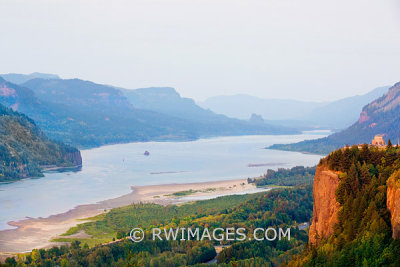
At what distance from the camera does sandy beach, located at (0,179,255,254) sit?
Result: 4700cm

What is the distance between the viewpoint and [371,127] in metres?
137

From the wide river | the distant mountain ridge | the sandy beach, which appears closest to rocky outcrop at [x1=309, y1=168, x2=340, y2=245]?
the sandy beach

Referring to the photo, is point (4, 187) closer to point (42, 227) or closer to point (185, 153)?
point (42, 227)

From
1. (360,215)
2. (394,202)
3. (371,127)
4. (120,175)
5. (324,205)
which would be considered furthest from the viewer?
(371,127)

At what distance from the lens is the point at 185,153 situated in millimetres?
147000

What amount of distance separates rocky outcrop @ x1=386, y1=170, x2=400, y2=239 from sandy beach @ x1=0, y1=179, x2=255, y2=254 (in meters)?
30.7

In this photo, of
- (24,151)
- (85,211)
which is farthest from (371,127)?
(85,211)

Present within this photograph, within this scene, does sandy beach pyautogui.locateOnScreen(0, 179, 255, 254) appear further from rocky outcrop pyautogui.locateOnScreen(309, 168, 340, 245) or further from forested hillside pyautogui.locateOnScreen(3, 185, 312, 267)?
rocky outcrop pyautogui.locateOnScreen(309, 168, 340, 245)

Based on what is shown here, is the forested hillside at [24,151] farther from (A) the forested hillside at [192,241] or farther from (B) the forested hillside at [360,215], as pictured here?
(B) the forested hillside at [360,215]

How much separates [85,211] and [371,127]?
9243 cm

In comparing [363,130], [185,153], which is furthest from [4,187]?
[363,130]

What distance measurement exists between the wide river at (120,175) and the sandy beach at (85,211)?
232 cm

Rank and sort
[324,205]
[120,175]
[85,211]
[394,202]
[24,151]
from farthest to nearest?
[24,151], [120,175], [85,211], [324,205], [394,202]

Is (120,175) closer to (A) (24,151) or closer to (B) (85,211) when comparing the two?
(A) (24,151)
